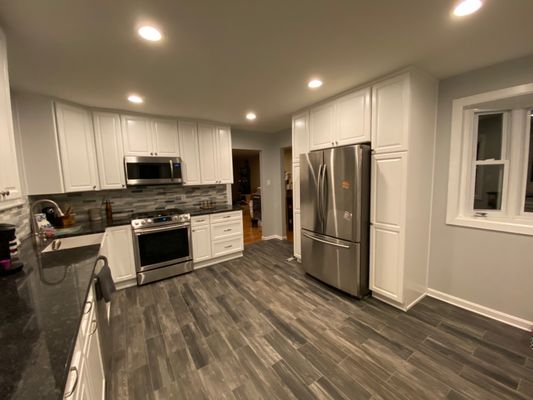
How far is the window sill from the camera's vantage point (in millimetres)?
2004

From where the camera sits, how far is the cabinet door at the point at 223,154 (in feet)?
12.8

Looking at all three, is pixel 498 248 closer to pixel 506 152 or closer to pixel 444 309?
pixel 444 309

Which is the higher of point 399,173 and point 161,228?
point 399,173

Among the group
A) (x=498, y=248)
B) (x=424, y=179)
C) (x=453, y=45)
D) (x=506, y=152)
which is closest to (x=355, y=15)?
(x=453, y=45)

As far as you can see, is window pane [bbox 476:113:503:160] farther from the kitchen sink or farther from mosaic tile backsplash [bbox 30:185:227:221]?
the kitchen sink

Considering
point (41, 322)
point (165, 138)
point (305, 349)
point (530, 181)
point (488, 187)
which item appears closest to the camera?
point (41, 322)

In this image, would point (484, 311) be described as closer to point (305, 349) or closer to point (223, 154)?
point (305, 349)

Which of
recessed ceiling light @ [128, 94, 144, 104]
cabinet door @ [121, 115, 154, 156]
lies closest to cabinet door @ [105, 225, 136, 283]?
cabinet door @ [121, 115, 154, 156]

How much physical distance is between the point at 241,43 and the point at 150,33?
614 mm

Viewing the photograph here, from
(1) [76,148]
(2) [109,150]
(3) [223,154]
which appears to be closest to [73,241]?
(1) [76,148]

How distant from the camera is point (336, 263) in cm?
265

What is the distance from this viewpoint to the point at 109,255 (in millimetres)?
2812

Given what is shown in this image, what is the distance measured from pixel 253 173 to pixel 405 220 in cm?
790

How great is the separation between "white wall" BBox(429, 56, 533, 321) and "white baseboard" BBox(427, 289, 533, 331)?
4 cm
